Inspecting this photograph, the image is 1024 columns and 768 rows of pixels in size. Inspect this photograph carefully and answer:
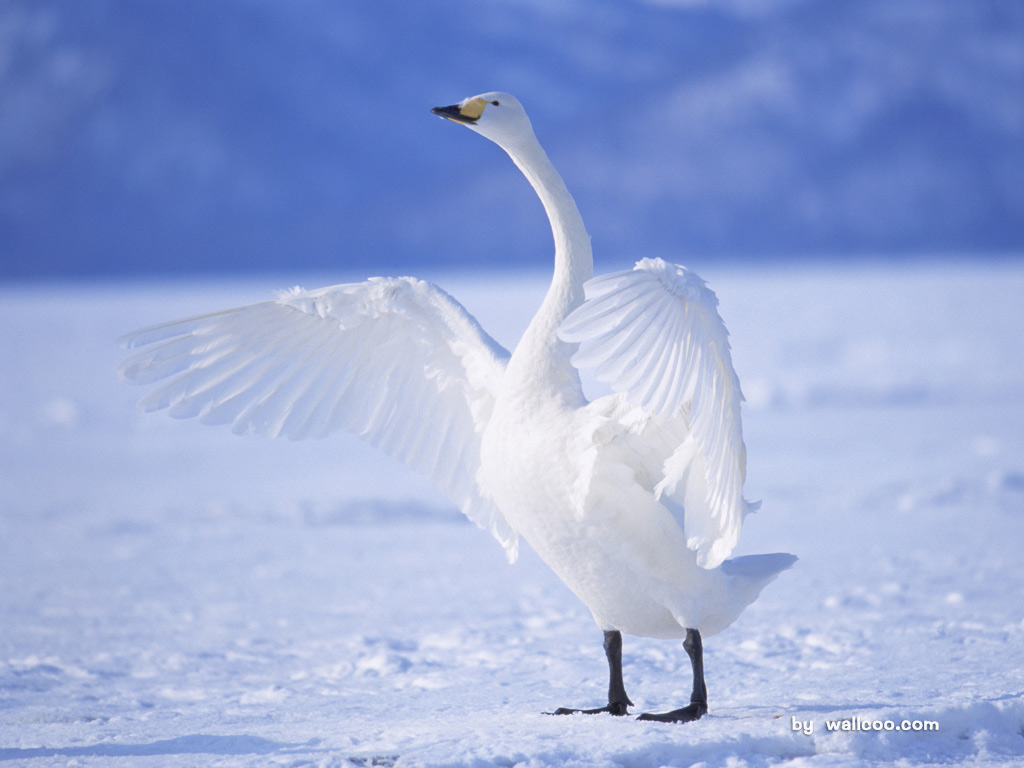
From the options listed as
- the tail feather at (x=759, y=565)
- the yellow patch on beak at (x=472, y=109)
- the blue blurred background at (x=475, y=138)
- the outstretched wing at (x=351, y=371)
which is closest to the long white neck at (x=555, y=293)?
the yellow patch on beak at (x=472, y=109)

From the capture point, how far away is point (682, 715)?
3.49 meters

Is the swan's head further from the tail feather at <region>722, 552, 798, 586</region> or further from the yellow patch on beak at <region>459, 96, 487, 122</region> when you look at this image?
the tail feather at <region>722, 552, 798, 586</region>

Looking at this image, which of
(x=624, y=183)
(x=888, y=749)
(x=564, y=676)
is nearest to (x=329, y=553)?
(x=564, y=676)

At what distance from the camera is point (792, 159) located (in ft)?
340

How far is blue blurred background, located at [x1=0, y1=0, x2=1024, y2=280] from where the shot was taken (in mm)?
100188

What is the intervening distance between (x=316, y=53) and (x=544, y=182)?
134 meters

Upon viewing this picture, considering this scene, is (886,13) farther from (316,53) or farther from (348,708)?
(348,708)

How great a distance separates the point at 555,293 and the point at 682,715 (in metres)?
1.35

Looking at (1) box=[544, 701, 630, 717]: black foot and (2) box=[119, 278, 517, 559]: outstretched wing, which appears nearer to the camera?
(1) box=[544, 701, 630, 717]: black foot

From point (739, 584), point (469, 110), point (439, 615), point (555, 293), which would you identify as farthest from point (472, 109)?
point (439, 615)

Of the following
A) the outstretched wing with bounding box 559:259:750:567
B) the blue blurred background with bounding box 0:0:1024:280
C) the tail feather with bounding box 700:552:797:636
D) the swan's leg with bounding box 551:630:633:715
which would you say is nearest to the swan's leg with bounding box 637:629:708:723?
the tail feather with bounding box 700:552:797:636

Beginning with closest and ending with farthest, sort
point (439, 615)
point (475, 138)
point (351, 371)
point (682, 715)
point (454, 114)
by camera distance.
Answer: point (682, 715)
point (454, 114)
point (351, 371)
point (439, 615)
point (475, 138)

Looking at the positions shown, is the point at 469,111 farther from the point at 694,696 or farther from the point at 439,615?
the point at 439,615

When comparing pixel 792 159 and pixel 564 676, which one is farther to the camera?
pixel 792 159
